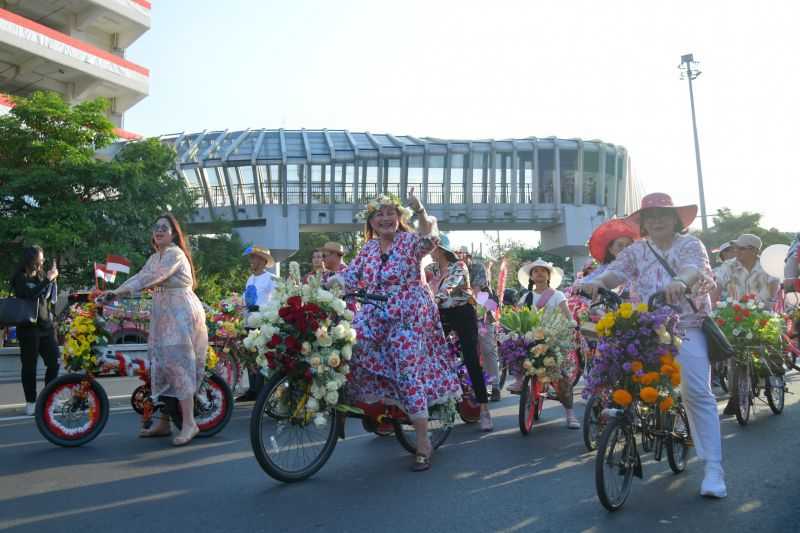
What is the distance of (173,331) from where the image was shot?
728 centimetres

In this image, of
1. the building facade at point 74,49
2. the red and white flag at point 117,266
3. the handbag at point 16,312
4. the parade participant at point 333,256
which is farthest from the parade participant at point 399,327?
the building facade at point 74,49

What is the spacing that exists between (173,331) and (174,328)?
0.09 feet

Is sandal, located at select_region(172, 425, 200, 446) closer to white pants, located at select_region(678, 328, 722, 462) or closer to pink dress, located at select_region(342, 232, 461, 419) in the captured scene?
pink dress, located at select_region(342, 232, 461, 419)

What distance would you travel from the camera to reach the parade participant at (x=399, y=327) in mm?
5965

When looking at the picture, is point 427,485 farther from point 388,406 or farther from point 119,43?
point 119,43

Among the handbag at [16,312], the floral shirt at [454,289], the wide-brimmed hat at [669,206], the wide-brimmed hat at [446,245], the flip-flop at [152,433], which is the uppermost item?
the wide-brimmed hat at [669,206]

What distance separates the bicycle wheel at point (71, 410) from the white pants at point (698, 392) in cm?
492

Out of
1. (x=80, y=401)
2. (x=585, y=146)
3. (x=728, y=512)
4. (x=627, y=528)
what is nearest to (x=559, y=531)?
(x=627, y=528)

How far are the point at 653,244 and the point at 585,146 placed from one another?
50055mm

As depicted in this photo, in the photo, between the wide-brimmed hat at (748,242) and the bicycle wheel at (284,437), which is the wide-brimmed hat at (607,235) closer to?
the bicycle wheel at (284,437)

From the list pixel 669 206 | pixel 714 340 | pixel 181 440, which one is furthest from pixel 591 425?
pixel 181 440

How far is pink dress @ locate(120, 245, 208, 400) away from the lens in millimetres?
7230

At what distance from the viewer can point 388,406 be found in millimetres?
6047

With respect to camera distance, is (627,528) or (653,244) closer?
(627,528)
